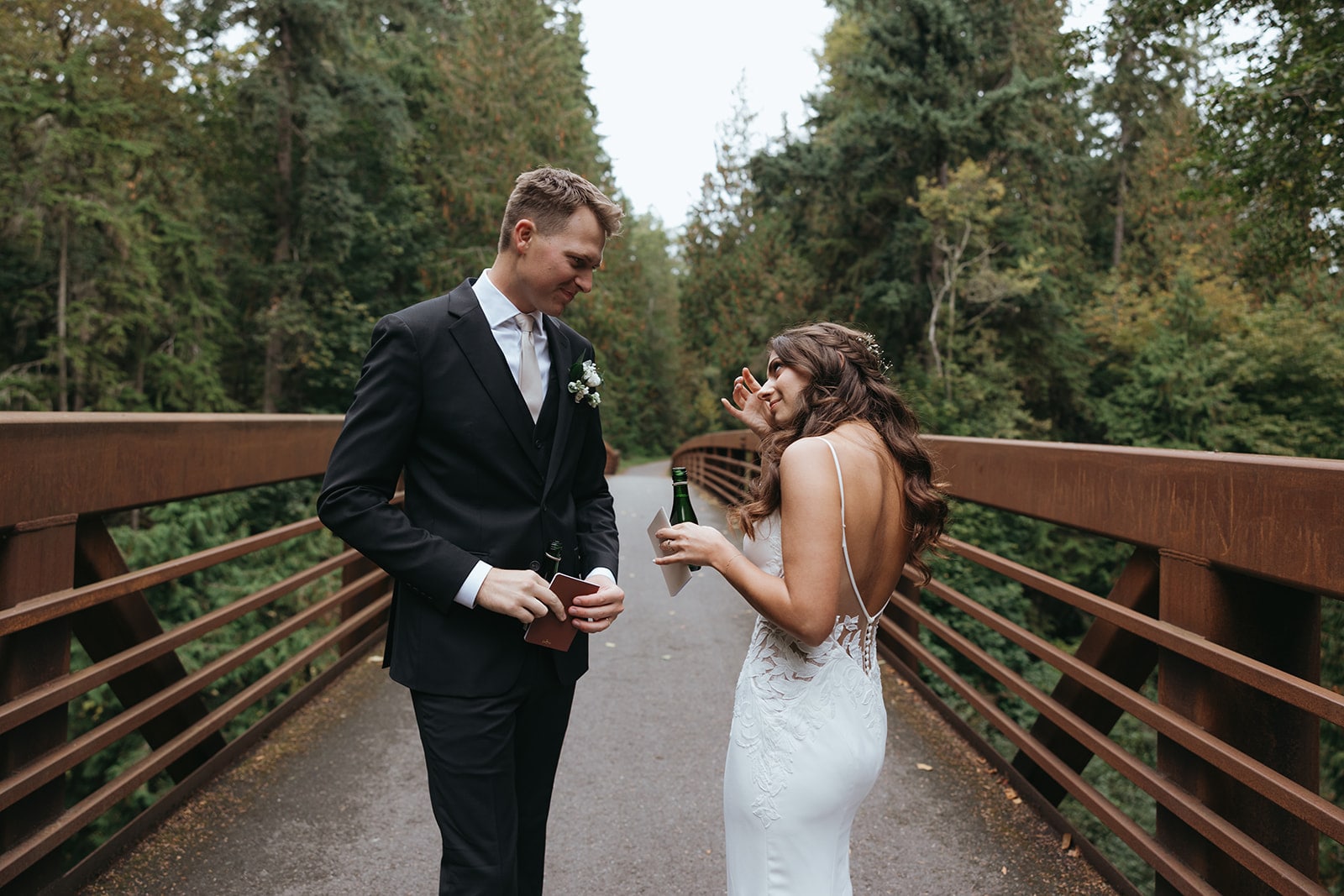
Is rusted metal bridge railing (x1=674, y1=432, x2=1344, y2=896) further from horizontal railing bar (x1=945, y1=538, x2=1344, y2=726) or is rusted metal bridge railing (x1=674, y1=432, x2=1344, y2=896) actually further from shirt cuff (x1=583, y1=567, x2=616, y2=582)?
shirt cuff (x1=583, y1=567, x2=616, y2=582)

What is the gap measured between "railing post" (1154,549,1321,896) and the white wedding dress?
1052 mm

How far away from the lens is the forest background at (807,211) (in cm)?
1300

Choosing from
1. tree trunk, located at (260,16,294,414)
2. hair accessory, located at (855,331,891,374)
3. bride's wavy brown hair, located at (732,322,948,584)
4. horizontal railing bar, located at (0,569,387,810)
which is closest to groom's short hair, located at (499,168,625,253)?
bride's wavy brown hair, located at (732,322,948,584)

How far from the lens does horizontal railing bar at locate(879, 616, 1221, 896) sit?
2625mm

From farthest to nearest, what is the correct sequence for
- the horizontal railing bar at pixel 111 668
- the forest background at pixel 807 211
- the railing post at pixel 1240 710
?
the forest background at pixel 807 211
the horizontal railing bar at pixel 111 668
the railing post at pixel 1240 710

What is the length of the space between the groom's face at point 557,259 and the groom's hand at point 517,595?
635mm

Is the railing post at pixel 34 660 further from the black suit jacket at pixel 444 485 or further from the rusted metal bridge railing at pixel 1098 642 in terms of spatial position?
the black suit jacket at pixel 444 485

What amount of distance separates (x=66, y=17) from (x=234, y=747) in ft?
53.9

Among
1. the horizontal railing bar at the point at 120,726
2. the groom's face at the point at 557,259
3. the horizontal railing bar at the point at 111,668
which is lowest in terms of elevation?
the horizontal railing bar at the point at 120,726

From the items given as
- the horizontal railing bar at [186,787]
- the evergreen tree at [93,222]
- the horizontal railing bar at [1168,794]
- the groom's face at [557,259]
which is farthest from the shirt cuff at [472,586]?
the evergreen tree at [93,222]

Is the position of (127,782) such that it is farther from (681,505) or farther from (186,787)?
(681,505)

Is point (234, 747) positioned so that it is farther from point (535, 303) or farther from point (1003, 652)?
point (1003, 652)

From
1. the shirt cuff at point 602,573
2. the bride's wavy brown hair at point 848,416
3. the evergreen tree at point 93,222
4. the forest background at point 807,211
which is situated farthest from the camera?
the evergreen tree at point 93,222

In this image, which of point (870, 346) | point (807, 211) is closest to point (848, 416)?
point (870, 346)
